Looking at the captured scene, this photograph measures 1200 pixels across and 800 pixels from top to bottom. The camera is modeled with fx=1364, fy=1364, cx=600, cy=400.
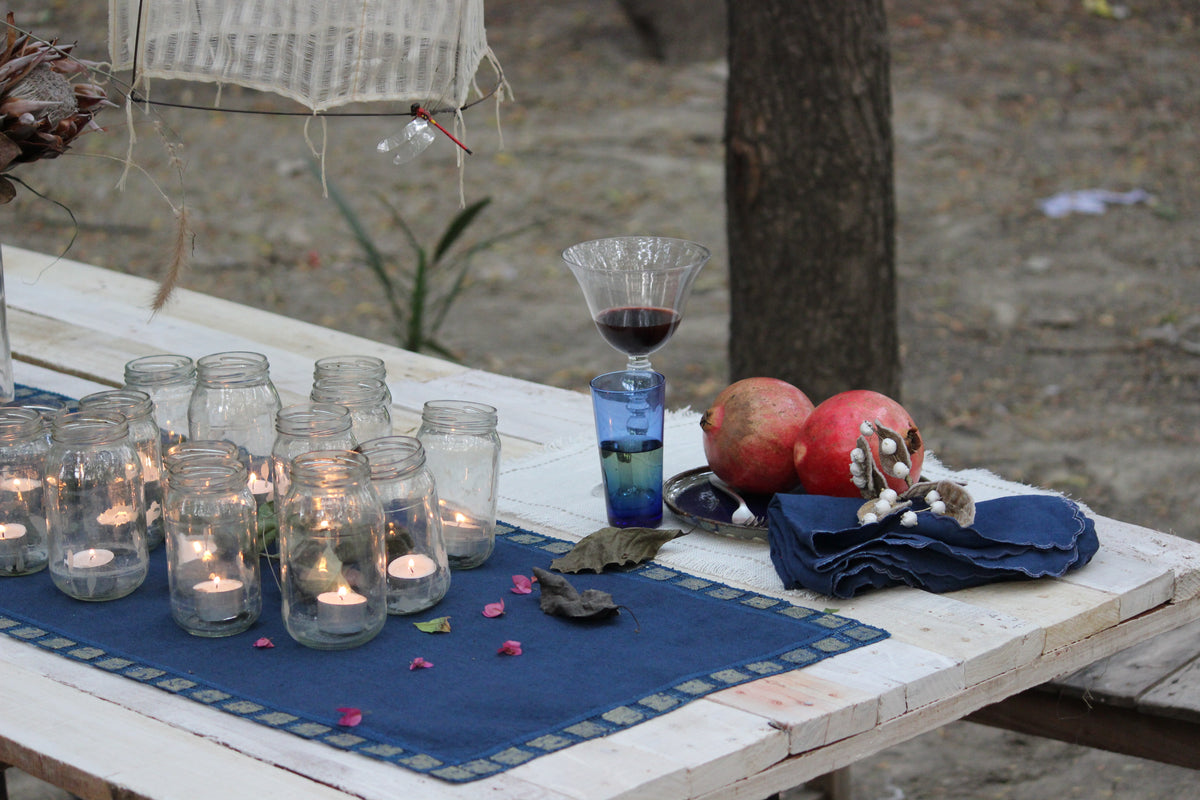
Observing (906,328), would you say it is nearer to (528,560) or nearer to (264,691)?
(528,560)

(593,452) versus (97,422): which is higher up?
(97,422)

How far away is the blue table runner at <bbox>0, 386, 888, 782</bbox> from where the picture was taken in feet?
4.20

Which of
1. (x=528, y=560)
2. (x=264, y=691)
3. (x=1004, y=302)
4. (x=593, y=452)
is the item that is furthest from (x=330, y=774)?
(x=1004, y=302)

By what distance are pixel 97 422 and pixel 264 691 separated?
40cm

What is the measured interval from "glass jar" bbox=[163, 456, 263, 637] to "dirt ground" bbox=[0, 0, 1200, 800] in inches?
74.3

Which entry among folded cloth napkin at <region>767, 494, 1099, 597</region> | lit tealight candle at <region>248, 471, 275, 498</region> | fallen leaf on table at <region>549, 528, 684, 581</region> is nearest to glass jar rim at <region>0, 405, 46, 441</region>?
lit tealight candle at <region>248, 471, 275, 498</region>

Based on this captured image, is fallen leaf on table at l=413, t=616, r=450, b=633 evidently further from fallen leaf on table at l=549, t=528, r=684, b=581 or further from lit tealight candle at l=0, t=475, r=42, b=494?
lit tealight candle at l=0, t=475, r=42, b=494

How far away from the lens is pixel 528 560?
5.61 feet

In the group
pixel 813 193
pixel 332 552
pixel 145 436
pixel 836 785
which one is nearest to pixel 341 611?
pixel 332 552

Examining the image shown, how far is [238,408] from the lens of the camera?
177 cm

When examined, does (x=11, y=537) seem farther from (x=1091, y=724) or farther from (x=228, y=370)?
(x=1091, y=724)

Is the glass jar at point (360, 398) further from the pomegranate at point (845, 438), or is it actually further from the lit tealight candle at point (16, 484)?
the pomegranate at point (845, 438)

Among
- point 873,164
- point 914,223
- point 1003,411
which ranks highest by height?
point 873,164

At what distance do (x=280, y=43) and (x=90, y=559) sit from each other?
0.63 metres
